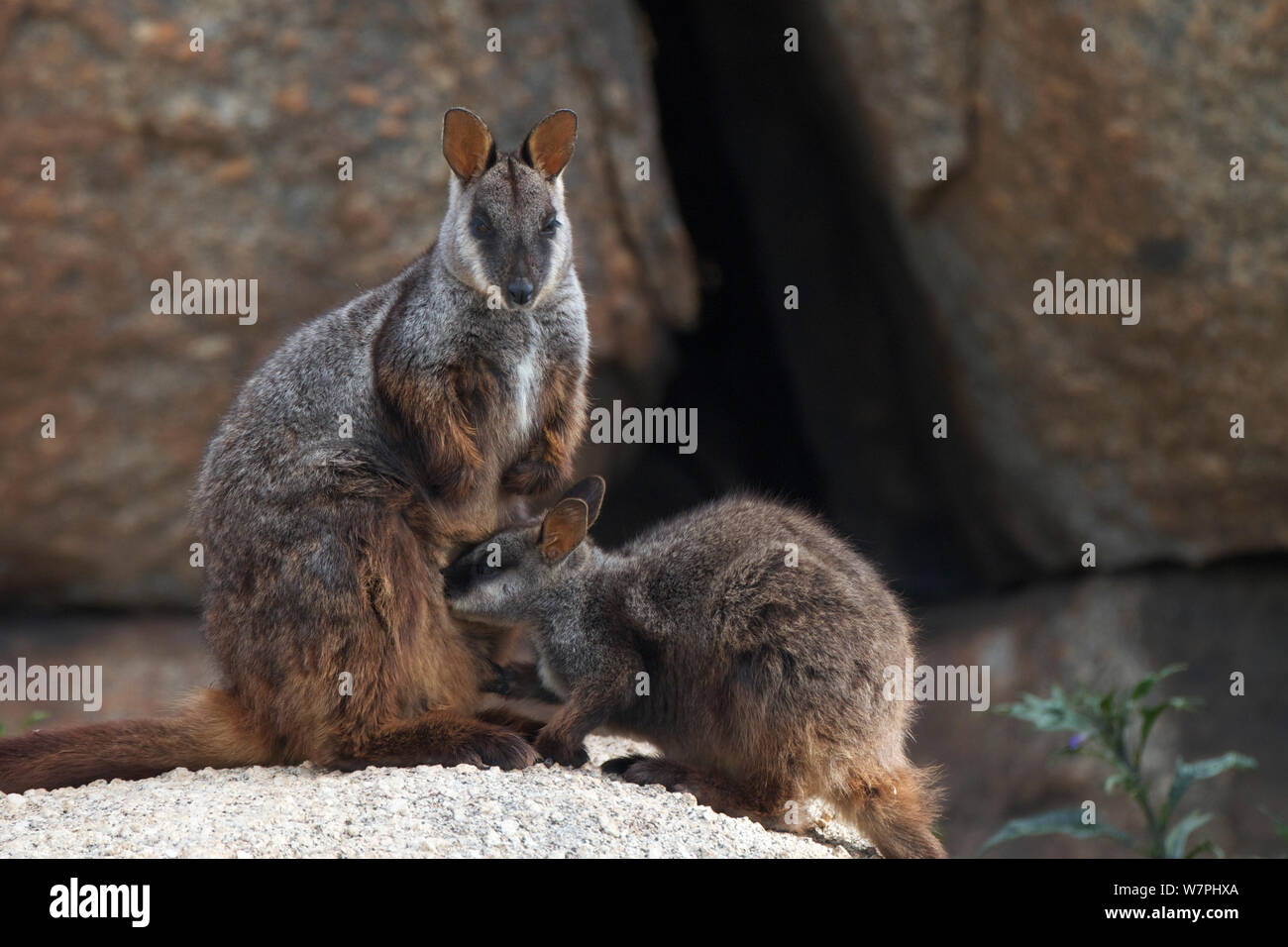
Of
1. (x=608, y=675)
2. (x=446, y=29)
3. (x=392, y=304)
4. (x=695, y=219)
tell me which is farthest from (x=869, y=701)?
(x=695, y=219)

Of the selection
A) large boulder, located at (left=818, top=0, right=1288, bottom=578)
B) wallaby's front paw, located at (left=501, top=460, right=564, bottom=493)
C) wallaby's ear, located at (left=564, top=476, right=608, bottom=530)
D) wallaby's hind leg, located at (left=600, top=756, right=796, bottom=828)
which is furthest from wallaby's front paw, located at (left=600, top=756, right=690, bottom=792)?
large boulder, located at (left=818, top=0, right=1288, bottom=578)

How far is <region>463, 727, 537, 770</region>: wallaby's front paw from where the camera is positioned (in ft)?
18.0

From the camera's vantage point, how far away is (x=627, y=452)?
1139cm

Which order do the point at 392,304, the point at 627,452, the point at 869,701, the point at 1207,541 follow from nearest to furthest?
1. the point at 869,701
2. the point at 392,304
3. the point at 1207,541
4. the point at 627,452

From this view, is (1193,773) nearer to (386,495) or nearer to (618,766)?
(618,766)

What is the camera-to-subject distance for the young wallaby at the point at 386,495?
5.48 metres

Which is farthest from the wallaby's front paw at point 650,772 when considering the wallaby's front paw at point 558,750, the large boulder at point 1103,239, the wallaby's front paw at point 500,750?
the large boulder at point 1103,239

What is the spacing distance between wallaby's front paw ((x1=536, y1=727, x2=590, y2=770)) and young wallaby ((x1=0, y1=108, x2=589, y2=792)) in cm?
14

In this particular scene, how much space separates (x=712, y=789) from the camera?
5598 mm

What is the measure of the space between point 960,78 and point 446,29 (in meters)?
3.62

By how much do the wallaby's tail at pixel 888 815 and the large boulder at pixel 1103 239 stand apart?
525 cm

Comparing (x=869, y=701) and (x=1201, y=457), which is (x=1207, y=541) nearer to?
(x=1201, y=457)

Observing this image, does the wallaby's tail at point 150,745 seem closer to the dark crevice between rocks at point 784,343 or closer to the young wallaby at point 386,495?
the young wallaby at point 386,495

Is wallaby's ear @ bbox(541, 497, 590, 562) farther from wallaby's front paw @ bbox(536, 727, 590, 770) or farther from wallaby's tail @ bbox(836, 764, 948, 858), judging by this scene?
wallaby's tail @ bbox(836, 764, 948, 858)
